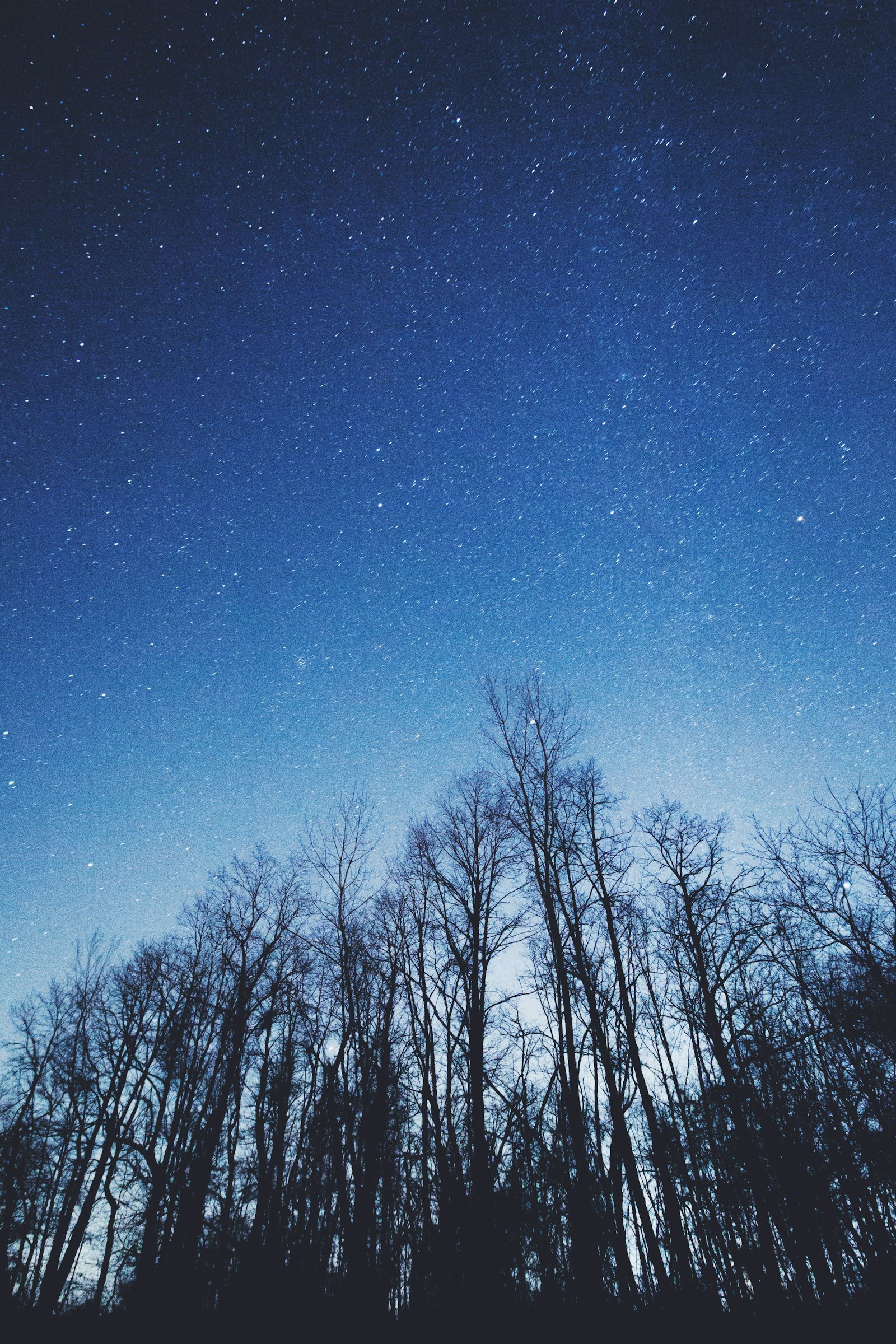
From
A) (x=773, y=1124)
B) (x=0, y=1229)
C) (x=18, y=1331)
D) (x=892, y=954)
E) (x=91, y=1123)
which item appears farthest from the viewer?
(x=0, y=1229)

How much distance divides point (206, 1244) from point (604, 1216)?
10.7 metres

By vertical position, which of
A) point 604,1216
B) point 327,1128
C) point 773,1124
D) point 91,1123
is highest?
point 91,1123

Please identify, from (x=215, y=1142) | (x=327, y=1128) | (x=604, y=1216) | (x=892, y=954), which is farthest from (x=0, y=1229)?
(x=892, y=954)

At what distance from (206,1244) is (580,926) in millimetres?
13417

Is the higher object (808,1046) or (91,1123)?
(91,1123)

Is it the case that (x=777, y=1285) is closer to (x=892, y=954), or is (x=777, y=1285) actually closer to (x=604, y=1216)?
(x=604, y=1216)

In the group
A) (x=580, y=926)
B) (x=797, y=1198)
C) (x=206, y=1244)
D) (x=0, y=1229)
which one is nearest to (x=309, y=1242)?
(x=206, y=1244)

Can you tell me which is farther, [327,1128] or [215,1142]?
[215,1142]

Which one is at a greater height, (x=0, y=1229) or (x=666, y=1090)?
(x=666, y=1090)

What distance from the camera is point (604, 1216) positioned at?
1180 centimetres

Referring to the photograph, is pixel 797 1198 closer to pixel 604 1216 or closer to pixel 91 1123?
pixel 604 1216

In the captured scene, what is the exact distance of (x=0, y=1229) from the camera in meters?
20.1

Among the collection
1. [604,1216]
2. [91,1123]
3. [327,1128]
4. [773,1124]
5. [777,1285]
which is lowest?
[777,1285]

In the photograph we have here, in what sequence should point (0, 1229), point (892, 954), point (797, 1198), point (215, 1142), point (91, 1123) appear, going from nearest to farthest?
point (892, 954), point (797, 1198), point (215, 1142), point (91, 1123), point (0, 1229)
